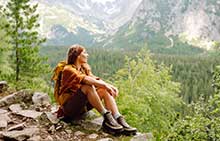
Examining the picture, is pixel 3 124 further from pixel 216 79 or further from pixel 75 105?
pixel 216 79

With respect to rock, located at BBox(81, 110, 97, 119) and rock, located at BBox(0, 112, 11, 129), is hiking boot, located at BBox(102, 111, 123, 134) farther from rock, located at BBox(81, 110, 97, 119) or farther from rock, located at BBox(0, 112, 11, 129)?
rock, located at BBox(0, 112, 11, 129)

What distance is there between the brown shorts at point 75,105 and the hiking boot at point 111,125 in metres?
0.57

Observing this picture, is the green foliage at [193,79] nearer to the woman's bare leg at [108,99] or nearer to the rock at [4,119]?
the rock at [4,119]

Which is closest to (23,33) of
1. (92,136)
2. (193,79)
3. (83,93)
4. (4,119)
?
(4,119)

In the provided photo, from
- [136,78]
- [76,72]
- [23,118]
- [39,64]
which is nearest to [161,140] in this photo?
[76,72]

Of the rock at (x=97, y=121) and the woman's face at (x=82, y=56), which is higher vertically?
the woman's face at (x=82, y=56)

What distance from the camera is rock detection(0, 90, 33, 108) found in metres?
10.5

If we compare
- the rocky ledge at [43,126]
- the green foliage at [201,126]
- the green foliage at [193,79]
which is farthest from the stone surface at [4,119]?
the green foliage at [193,79]

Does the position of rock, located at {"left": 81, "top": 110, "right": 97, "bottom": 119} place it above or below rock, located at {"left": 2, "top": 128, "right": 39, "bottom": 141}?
above

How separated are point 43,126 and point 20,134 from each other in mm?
827

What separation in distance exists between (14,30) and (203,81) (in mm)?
98846

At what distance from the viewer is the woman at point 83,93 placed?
→ 8188 millimetres

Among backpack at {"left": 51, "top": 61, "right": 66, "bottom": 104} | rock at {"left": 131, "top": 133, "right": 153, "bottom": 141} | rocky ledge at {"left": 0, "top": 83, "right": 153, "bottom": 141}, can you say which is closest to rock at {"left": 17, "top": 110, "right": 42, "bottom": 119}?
rocky ledge at {"left": 0, "top": 83, "right": 153, "bottom": 141}

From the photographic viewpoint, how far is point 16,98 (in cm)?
1073
